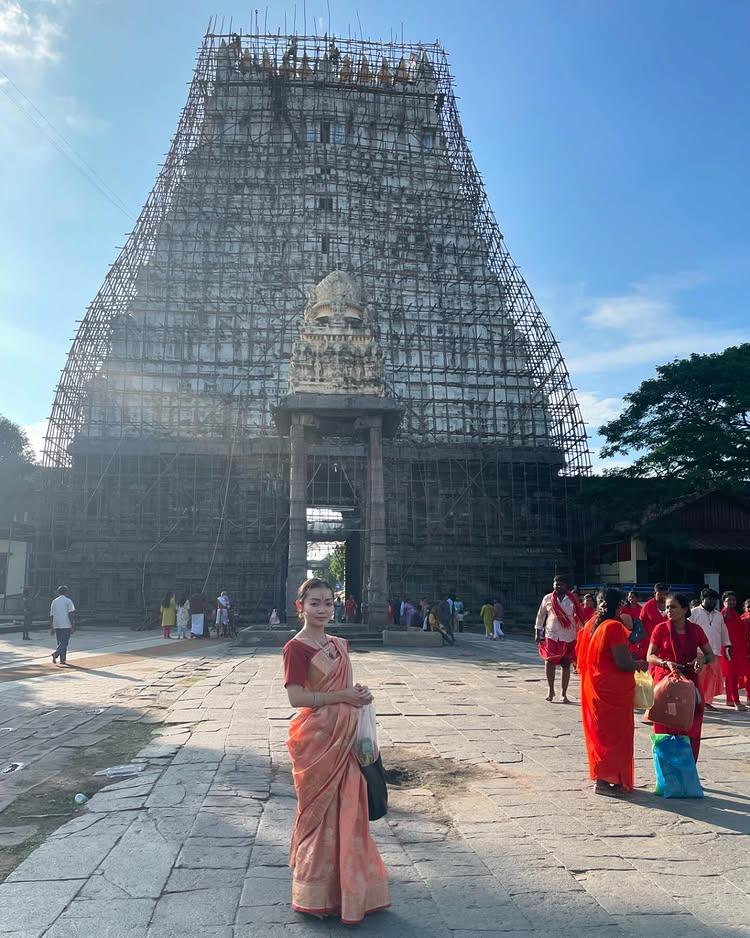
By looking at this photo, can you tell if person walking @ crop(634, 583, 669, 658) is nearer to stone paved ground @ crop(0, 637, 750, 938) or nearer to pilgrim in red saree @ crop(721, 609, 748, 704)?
pilgrim in red saree @ crop(721, 609, 748, 704)

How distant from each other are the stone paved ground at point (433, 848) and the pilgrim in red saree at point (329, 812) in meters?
0.14

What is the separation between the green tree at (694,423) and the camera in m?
30.4

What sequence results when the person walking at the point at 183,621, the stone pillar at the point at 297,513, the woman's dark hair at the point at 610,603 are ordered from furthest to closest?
the person walking at the point at 183,621 → the stone pillar at the point at 297,513 → the woman's dark hair at the point at 610,603

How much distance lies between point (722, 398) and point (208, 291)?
22488mm

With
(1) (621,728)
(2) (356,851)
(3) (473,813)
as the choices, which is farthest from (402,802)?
(2) (356,851)

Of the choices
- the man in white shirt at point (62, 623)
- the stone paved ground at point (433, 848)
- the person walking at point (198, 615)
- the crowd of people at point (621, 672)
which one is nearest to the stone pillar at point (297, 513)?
the person walking at point (198, 615)

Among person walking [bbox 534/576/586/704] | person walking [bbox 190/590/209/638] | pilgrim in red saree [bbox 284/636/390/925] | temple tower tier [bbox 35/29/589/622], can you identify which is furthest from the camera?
temple tower tier [bbox 35/29/589/622]

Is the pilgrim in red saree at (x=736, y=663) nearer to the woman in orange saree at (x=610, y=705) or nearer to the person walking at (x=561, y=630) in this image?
the person walking at (x=561, y=630)

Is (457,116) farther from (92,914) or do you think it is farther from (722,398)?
(92,914)

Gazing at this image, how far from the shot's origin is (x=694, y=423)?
31.4 meters

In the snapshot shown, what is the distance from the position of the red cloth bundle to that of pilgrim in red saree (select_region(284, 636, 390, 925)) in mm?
3049

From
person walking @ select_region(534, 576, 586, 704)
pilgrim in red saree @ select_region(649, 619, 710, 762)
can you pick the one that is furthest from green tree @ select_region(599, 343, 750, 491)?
pilgrim in red saree @ select_region(649, 619, 710, 762)

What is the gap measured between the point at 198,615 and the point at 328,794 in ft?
70.9

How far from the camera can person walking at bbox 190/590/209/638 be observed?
80.3 ft
